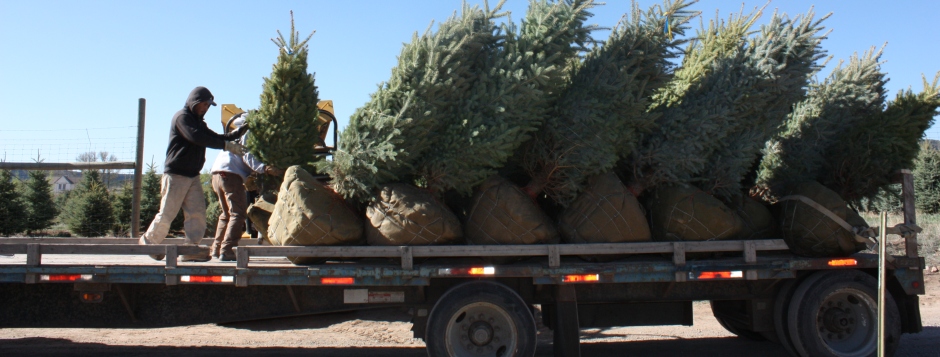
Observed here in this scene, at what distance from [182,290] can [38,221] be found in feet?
50.1

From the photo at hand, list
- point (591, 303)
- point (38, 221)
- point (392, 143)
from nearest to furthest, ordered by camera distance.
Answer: point (392, 143) < point (591, 303) < point (38, 221)

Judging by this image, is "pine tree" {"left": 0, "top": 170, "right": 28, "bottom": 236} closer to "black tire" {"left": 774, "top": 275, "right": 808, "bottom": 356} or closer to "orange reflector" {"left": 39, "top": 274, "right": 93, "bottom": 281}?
"orange reflector" {"left": 39, "top": 274, "right": 93, "bottom": 281}

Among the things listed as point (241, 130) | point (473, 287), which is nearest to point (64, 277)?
point (241, 130)

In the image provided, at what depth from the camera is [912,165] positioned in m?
6.51

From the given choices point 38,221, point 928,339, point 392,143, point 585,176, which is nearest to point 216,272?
point 392,143

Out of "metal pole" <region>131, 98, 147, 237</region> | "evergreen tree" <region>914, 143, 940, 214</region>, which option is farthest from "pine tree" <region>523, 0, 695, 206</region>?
"evergreen tree" <region>914, 143, 940, 214</region>

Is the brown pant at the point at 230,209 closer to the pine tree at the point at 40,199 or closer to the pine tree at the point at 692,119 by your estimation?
the pine tree at the point at 692,119

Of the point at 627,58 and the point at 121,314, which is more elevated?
the point at 627,58

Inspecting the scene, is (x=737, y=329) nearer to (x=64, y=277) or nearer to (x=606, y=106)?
(x=606, y=106)

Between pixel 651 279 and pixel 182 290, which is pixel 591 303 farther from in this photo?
pixel 182 290

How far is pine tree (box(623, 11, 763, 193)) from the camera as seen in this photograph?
224 inches

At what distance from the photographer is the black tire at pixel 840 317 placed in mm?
5820

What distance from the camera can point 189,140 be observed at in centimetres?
586

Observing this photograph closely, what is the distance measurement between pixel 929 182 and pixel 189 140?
22593 millimetres
